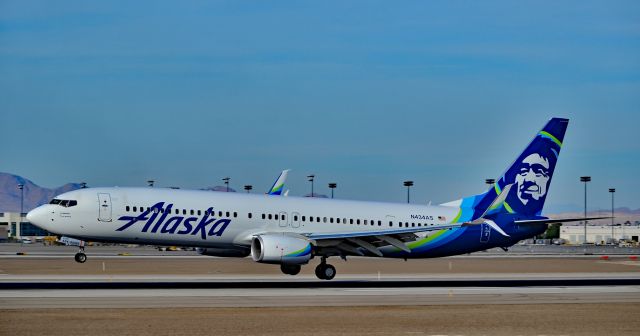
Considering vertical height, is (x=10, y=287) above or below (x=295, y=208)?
below

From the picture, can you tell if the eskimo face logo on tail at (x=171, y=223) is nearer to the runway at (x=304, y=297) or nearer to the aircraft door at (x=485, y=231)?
the runway at (x=304, y=297)

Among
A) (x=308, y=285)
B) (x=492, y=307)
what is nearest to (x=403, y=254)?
(x=308, y=285)

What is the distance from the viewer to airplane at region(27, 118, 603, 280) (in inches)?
1919

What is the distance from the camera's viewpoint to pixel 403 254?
174 feet

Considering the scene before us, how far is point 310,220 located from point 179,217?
24.1 ft

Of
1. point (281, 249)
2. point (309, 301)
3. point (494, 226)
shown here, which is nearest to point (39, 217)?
point (281, 249)

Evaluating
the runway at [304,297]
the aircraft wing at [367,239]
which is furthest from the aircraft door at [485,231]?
the runway at [304,297]

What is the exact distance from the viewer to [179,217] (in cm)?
4903

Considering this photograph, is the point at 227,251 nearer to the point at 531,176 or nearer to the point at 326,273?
the point at 326,273

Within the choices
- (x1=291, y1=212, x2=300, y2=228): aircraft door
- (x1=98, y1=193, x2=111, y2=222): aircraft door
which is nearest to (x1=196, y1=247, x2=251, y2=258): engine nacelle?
(x1=291, y1=212, x2=300, y2=228): aircraft door

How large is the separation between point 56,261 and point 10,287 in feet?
87.8

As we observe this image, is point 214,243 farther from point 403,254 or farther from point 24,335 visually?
point 24,335

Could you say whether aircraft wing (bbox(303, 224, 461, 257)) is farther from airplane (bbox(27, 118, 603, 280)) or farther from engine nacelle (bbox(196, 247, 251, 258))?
engine nacelle (bbox(196, 247, 251, 258))

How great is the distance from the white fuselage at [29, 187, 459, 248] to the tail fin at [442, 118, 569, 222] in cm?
658
